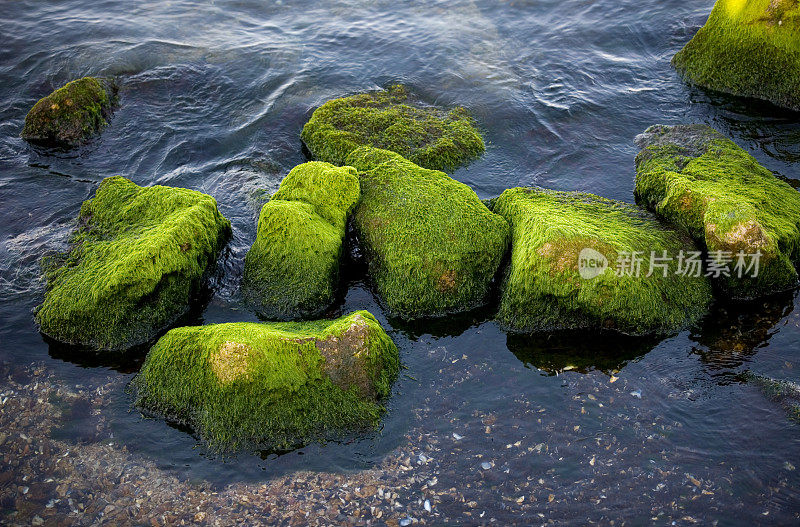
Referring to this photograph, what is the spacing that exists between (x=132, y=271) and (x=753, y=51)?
11.0 metres

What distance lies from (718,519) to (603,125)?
735cm

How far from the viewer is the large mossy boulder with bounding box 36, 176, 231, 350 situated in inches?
268

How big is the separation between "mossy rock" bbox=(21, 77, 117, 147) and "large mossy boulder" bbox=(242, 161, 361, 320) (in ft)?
17.4

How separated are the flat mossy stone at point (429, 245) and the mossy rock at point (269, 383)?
3.51ft

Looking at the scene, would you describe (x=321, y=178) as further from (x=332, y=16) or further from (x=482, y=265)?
(x=332, y=16)

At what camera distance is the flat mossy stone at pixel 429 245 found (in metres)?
7.17

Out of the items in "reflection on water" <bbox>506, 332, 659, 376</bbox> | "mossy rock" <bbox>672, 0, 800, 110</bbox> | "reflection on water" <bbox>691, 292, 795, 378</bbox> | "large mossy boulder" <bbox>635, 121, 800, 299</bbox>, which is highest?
"mossy rock" <bbox>672, 0, 800, 110</bbox>

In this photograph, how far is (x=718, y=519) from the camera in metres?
5.20

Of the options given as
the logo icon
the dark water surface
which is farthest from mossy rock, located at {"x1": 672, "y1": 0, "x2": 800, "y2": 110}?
the logo icon

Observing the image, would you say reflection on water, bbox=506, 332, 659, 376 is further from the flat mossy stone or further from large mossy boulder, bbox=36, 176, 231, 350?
large mossy boulder, bbox=36, 176, 231, 350

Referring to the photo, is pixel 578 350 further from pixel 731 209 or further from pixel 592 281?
pixel 731 209

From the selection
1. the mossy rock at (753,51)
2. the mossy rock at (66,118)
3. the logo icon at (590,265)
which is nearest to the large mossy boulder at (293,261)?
the logo icon at (590,265)

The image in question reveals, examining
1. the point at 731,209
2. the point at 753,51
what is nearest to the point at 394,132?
the point at 731,209

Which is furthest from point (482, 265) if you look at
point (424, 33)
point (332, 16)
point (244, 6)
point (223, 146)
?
point (244, 6)
